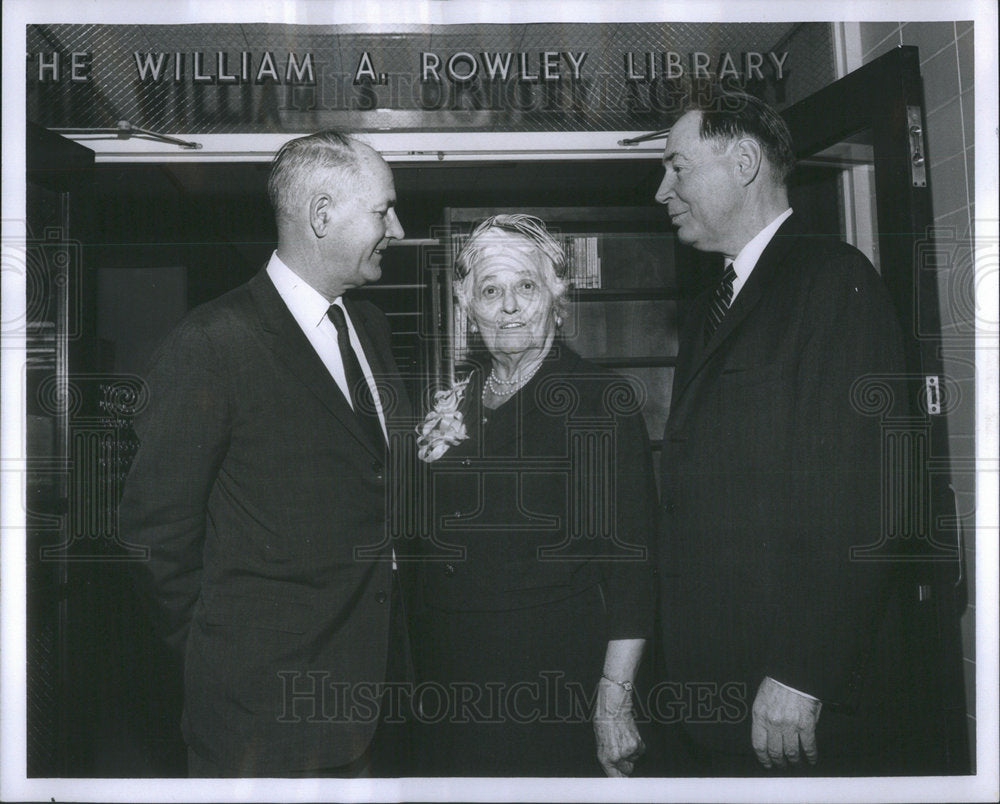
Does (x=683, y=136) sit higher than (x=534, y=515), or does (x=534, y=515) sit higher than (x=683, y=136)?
(x=683, y=136)

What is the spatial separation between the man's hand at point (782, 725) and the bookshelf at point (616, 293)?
2.18 ft

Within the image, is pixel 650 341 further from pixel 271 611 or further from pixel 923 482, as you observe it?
pixel 271 611

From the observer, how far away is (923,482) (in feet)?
6.30

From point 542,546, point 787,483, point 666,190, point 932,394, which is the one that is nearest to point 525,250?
point 666,190

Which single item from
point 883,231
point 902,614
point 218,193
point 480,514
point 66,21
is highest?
point 66,21

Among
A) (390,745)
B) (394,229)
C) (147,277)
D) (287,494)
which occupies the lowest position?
(390,745)

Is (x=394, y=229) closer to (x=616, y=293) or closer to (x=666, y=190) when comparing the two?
(x=616, y=293)

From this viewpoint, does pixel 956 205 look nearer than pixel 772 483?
No

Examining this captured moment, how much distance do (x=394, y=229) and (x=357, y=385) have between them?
390 mm

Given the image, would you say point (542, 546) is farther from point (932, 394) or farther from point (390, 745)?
point (932, 394)

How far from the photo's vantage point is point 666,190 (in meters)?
1.93

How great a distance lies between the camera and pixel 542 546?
189 centimetres

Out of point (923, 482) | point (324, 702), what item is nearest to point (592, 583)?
point (324, 702)

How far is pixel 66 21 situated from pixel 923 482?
241 centimetres
